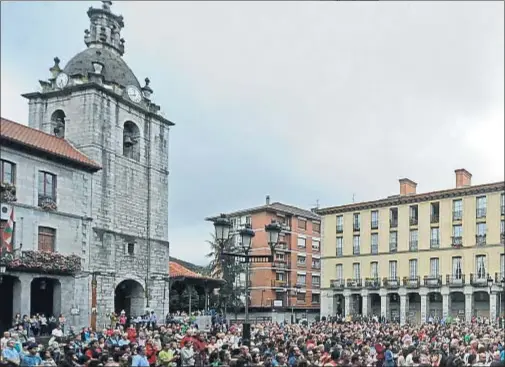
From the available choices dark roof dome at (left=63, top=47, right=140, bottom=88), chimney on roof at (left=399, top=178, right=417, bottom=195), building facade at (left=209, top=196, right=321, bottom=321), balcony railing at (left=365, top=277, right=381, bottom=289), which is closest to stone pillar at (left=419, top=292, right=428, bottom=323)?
balcony railing at (left=365, top=277, right=381, bottom=289)

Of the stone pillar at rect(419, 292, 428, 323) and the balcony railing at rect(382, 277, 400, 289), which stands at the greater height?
the balcony railing at rect(382, 277, 400, 289)

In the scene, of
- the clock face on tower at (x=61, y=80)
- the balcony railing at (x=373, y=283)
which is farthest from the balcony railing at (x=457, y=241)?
the clock face on tower at (x=61, y=80)

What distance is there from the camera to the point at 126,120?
34625 mm

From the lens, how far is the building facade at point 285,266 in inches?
2436

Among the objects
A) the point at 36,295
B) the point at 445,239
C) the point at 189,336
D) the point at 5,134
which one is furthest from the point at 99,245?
the point at 445,239

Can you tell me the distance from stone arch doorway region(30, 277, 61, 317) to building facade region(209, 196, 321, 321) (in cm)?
3079

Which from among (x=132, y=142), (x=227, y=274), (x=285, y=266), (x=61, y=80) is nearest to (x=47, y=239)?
(x=132, y=142)

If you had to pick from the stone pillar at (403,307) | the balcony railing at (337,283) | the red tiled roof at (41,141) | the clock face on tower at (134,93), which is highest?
the clock face on tower at (134,93)

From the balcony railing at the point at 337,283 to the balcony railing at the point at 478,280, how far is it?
11.4 m

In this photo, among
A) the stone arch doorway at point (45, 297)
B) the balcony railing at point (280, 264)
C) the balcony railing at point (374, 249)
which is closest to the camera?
the stone arch doorway at point (45, 297)

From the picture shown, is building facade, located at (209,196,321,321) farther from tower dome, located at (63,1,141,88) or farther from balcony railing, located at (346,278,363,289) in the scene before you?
tower dome, located at (63,1,141,88)

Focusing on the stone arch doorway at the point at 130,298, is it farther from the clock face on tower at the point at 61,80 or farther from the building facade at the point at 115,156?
the clock face on tower at the point at 61,80

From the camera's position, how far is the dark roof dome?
112 ft

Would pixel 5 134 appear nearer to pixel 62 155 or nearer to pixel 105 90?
pixel 62 155
